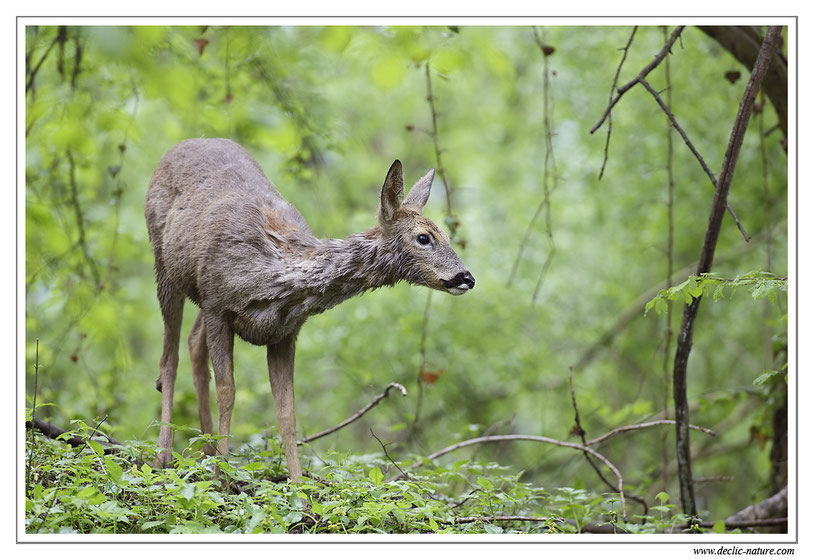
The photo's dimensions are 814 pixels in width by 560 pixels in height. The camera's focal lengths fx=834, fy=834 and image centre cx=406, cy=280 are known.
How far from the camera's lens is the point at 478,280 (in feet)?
35.7

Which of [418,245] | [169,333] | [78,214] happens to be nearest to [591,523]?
[418,245]

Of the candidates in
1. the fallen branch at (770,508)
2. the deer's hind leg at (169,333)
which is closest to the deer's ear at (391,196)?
the deer's hind leg at (169,333)

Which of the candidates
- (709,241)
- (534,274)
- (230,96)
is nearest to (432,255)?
(709,241)

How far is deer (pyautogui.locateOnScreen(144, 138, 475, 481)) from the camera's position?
3977 millimetres

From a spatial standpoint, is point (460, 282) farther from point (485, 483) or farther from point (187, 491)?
point (187, 491)

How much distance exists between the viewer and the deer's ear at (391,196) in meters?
3.90

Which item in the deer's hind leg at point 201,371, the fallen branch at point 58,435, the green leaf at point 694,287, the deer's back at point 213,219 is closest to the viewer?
the green leaf at point 694,287

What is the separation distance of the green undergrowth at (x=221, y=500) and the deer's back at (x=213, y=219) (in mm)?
826

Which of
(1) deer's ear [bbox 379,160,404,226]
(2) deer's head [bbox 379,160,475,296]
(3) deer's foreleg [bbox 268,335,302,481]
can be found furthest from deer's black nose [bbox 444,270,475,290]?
(3) deer's foreleg [bbox 268,335,302,481]

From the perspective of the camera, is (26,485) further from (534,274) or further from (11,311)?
(534,274)

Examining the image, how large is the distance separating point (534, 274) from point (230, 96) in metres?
6.11

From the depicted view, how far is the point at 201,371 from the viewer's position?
4957mm

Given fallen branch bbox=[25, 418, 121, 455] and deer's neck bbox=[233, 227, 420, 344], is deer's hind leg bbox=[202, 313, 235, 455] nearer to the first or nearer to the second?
deer's neck bbox=[233, 227, 420, 344]

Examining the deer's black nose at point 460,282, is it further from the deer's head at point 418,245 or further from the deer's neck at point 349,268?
the deer's neck at point 349,268
